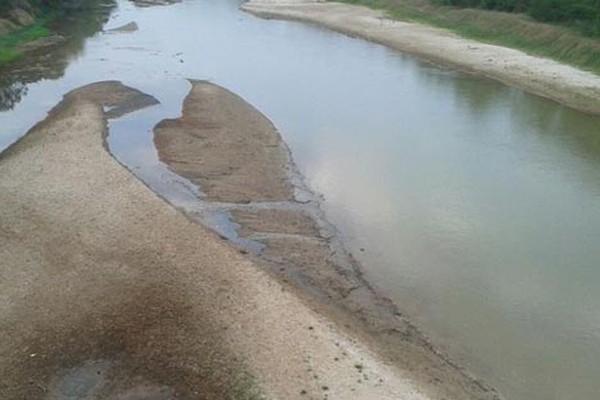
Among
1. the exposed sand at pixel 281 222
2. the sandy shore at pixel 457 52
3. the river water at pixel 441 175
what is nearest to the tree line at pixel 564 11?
the sandy shore at pixel 457 52

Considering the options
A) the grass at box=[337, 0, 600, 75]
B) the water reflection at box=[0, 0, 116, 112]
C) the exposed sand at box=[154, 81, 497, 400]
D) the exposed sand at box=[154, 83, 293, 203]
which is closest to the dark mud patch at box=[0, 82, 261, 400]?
the exposed sand at box=[154, 81, 497, 400]

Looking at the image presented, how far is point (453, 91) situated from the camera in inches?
1294

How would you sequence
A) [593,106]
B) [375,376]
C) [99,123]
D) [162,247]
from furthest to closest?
[593,106] < [99,123] < [162,247] < [375,376]

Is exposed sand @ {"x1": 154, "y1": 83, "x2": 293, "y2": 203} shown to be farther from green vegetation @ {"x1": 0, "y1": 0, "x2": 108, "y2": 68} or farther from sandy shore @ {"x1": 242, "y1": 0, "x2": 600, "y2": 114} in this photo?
green vegetation @ {"x1": 0, "y1": 0, "x2": 108, "y2": 68}

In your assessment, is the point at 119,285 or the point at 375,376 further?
the point at 119,285

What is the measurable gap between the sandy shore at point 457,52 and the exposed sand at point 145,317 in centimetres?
1965

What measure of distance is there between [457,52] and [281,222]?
25.7 metres

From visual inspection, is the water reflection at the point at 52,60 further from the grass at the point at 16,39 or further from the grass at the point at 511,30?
the grass at the point at 511,30

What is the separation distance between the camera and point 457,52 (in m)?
41.0

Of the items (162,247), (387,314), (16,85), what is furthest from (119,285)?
(16,85)

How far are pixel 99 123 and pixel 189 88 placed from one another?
6.70 meters

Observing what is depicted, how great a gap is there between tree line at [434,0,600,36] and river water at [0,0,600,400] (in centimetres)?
741

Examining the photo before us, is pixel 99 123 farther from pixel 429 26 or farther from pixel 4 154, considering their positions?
pixel 429 26

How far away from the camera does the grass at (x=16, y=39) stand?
124ft
